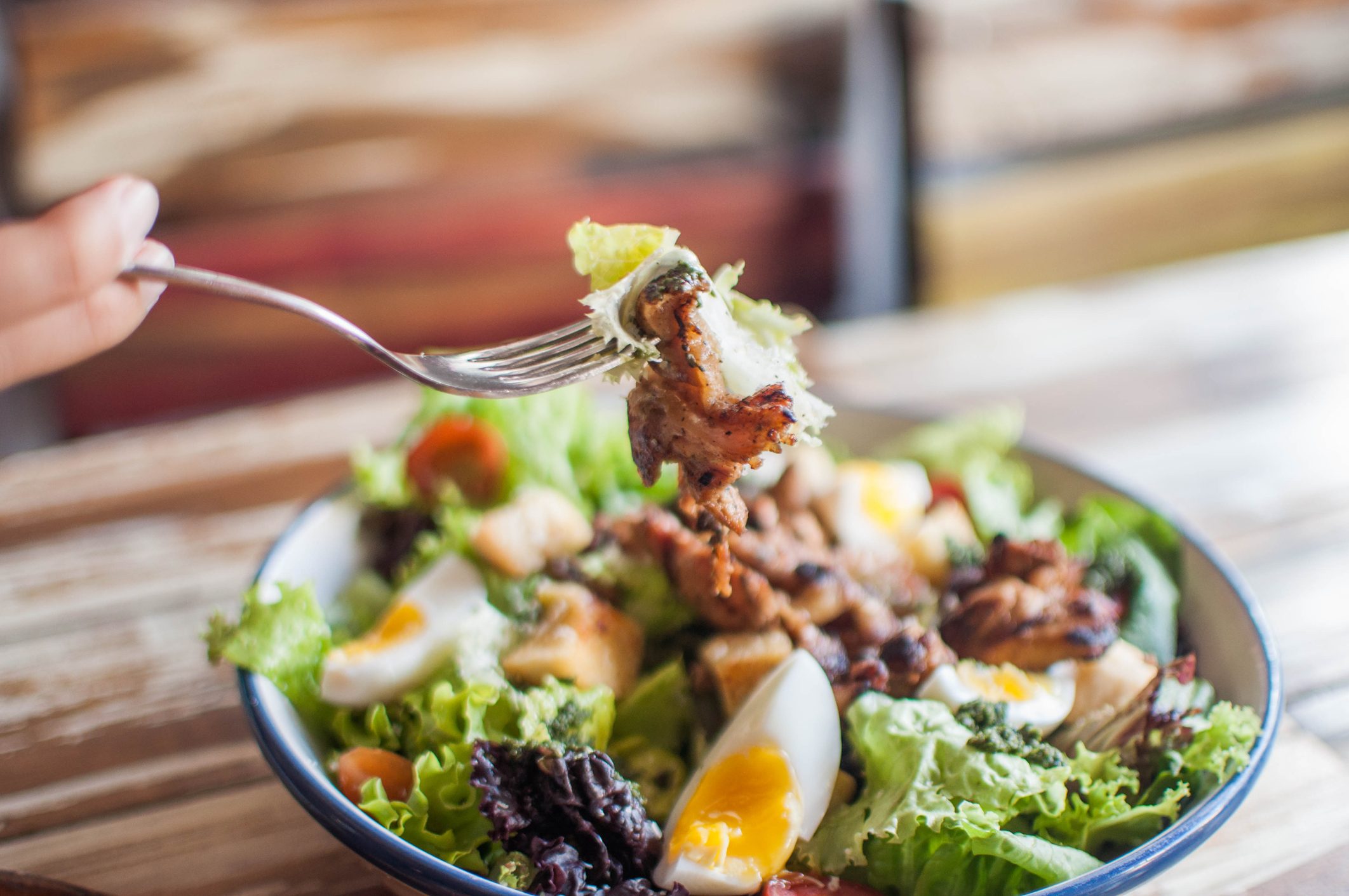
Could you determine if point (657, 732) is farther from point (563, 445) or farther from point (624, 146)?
point (624, 146)

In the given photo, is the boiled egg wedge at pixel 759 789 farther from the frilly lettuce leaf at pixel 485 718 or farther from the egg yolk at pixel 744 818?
the frilly lettuce leaf at pixel 485 718

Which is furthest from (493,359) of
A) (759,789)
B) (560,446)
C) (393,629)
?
(560,446)

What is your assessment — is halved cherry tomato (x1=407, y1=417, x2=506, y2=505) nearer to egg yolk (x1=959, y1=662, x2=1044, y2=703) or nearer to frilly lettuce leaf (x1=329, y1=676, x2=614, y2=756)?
frilly lettuce leaf (x1=329, y1=676, x2=614, y2=756)

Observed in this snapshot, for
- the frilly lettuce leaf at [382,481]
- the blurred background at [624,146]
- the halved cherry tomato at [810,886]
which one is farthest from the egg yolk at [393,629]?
the blurred background at [624,146]

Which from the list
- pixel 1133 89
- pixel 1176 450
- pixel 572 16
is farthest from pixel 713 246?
pixel 1176 450

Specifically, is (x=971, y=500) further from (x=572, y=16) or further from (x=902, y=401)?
(x=572, y=16)
